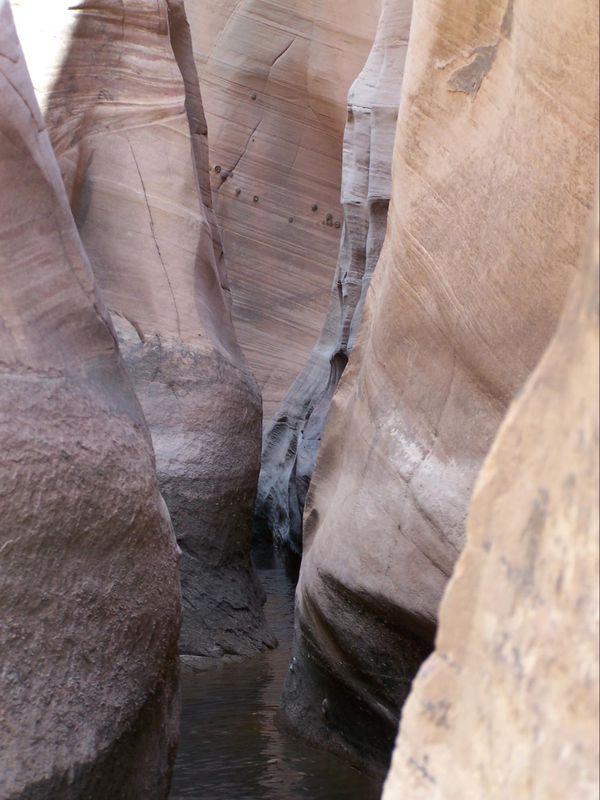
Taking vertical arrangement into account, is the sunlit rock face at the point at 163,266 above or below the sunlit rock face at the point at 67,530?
above

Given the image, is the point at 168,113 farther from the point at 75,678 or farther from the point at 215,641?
the point at 75,678

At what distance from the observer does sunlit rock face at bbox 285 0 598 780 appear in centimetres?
297

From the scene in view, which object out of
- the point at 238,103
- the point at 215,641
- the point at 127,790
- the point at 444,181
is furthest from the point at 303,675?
the point at 238,103

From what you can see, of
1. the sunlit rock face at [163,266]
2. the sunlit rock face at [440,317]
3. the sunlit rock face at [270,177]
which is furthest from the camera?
the sunlit rock face at [270,177]

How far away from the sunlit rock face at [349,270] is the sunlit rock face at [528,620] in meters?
3.92

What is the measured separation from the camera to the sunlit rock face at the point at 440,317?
2967mm

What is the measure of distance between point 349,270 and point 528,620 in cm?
484

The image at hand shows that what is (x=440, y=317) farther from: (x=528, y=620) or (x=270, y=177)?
(x=270, y=177)

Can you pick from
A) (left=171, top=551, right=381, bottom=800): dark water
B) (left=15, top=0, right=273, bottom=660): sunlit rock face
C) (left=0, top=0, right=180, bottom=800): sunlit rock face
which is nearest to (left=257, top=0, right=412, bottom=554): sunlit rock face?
(left=15, top=0, right=273, bottom=660): sunlit rock face

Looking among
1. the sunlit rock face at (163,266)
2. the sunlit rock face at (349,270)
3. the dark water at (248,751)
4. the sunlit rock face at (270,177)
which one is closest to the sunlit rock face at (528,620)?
the dark water at (248,751)

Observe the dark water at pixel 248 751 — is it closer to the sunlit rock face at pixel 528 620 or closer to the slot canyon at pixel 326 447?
the slot canyon at pixel 326 447

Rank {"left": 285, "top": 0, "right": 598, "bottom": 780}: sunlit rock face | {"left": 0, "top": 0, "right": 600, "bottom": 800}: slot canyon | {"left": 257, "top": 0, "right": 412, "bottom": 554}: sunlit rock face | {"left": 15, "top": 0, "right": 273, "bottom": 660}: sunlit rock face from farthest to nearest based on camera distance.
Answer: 1. {"left": 257, "top": 0, "right": 412, "bottom": 554}: sunlit rock face
2. {"left": 15, "top": 0, "right": 273, "bottom": 660}: sunlit rock face
3. {"left": 285, "top": 0, "right": 598, "bottom": 780}: sunlit rock face
4. {"left": 0, "top": 0, "right": 600, "bottom": 800}: slot canyon

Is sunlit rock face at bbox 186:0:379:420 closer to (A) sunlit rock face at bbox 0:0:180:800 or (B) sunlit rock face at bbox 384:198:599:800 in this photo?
(A) sunlit rock face at bbox 0:0:180:800

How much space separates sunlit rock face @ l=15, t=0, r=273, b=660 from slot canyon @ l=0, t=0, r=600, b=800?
0.4 inches
